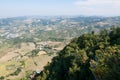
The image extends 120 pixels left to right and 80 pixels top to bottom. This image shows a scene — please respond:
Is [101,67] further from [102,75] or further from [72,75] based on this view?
[72,75]

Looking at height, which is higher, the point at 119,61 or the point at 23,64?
the point at 119,61

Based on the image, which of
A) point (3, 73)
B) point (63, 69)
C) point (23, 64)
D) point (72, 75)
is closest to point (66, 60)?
point (63, 69)

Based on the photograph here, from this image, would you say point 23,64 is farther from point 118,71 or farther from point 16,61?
point 118,71

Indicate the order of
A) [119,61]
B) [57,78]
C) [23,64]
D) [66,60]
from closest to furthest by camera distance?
[119,61]
[57,78]
[66,60]
[23,64]

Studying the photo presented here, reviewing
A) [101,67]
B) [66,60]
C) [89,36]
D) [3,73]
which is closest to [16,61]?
[3,73]

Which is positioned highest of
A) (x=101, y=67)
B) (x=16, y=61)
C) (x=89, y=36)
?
(x=101, y=67)

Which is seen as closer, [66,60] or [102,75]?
[102,75]

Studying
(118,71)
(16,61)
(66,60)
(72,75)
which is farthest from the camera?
(16,61)
